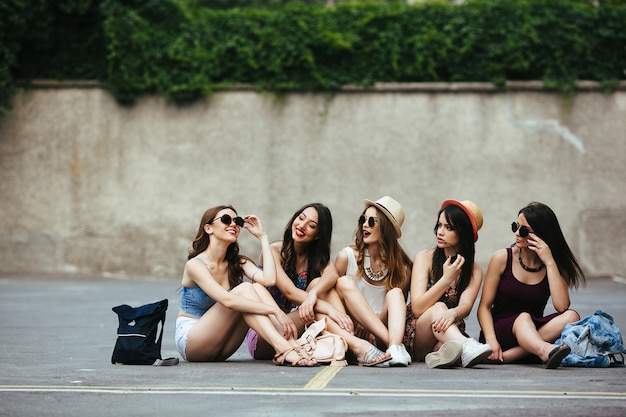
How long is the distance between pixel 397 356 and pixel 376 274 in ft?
2.96

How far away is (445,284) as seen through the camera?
7.87 metres

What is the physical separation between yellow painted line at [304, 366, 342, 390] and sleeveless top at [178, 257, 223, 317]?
1.09 m

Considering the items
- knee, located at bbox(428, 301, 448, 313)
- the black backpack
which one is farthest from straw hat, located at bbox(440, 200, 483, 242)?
the black backpack

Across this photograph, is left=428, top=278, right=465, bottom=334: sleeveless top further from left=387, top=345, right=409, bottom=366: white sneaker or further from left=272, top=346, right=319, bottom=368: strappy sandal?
left=272, top=346, right=319, bottom=368: strappy sandal

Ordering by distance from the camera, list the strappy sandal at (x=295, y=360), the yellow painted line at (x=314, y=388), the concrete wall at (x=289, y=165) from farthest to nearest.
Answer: the concrete wall at (x=289, y=165) → the strappy sandal at (x=295, y=360) → the yellow painted line at (x=314, y=388)

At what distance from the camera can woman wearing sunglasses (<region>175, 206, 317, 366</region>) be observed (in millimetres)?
7625

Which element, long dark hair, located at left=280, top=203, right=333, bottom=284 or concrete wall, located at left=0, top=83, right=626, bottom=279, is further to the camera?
concrete wall, located at left=0, top=83, right=626, bottom=279

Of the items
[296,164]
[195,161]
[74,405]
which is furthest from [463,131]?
[74,405]

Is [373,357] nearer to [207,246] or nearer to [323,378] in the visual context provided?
[323,378]

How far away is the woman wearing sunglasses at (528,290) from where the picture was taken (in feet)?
26.0

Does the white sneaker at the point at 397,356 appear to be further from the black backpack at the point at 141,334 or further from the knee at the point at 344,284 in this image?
the black backpack at the point at 141,334

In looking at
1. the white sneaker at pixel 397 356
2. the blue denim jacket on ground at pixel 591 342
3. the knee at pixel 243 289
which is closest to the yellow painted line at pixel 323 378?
the white sneaker at pixel 397 356

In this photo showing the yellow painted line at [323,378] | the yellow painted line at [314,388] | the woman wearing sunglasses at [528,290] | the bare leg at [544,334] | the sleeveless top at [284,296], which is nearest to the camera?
the yellow painted line at [314,388]

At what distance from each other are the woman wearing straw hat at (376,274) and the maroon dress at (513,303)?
734 millimetres
